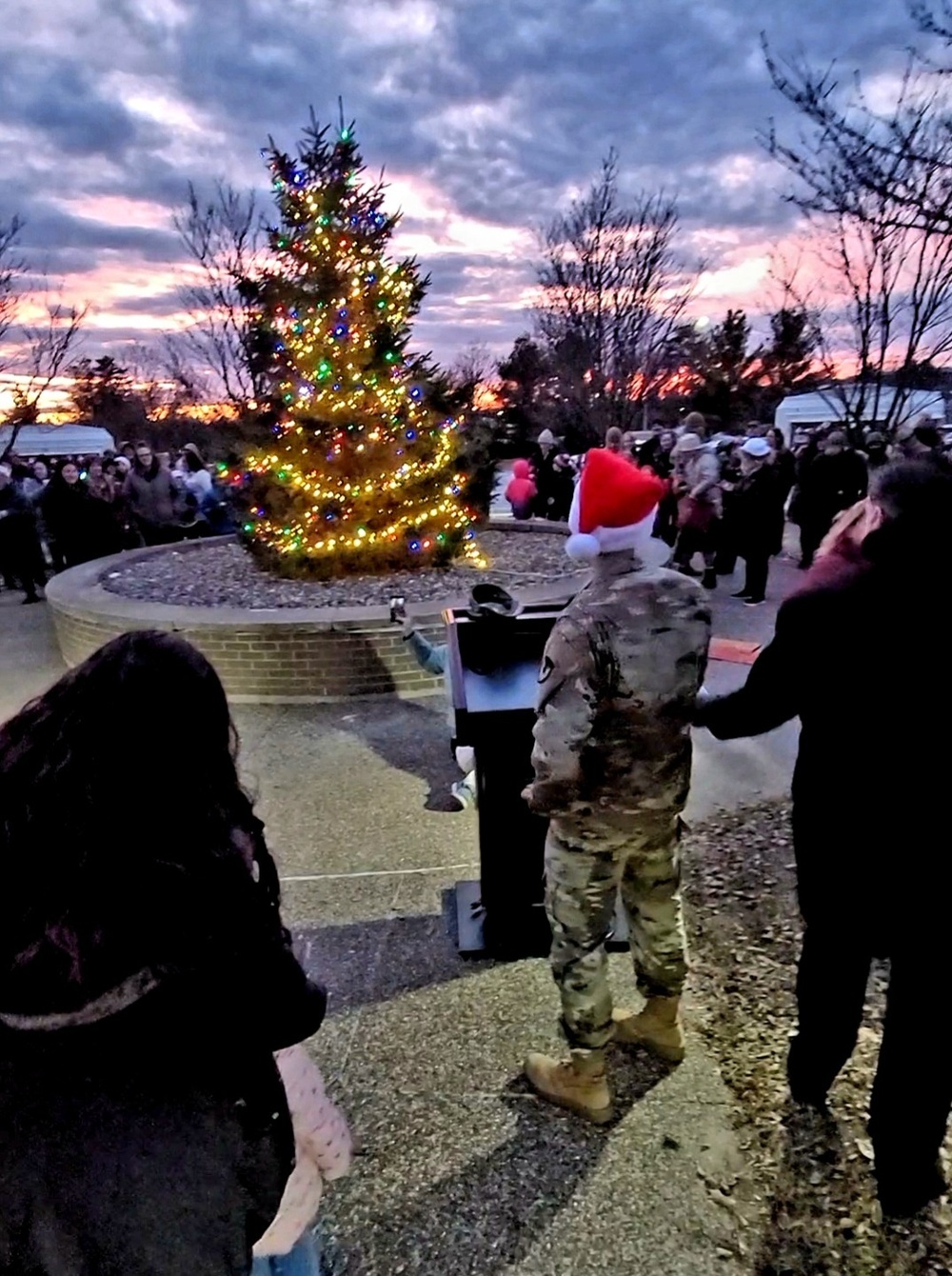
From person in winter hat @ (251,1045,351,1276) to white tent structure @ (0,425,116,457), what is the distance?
1278 inches

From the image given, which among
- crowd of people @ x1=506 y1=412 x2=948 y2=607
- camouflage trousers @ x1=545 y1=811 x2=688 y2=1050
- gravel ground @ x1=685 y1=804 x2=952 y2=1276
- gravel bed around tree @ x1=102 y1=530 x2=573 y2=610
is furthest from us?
crowd of people @ x1=506 y1=412 x2=948 y2=607

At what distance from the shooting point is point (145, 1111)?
111 centimetres

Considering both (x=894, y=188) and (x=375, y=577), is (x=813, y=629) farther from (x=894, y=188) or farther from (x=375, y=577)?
(x=375, y=577)

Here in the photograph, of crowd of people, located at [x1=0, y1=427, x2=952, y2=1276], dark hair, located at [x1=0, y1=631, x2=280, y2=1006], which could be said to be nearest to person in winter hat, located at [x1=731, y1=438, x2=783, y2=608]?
crowd of people, located at [x1=0, y1=427, x2=952, y2=1276]

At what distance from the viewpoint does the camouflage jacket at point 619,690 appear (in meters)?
2.35

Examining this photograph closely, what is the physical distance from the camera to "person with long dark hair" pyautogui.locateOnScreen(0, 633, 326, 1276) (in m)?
1.08

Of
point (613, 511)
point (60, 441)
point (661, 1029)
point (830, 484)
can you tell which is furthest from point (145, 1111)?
point (60, 441)

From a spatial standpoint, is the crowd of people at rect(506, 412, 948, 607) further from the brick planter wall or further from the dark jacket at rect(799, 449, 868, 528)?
the brick planter wall

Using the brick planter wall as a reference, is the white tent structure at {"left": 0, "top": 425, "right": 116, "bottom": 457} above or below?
below

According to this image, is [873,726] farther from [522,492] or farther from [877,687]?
[522,492]

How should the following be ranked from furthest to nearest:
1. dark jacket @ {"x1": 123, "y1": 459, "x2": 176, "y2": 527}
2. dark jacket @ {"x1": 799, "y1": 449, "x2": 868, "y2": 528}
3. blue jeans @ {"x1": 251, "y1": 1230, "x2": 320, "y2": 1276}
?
dark jacket @ {"x1": 123, "y1": 459, "x2": 176, "y2": 527}
dark jacket @ {"x1": 799, "y1": 449, "x2": 868, "y2": 528}
blue jeans @ {"x1": 251, "y1": 1230, "x2": 320, "y2": 1276}

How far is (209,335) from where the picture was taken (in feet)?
67.7

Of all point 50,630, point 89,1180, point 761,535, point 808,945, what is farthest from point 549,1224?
point 50,630

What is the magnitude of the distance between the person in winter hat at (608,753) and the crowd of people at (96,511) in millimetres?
9160
